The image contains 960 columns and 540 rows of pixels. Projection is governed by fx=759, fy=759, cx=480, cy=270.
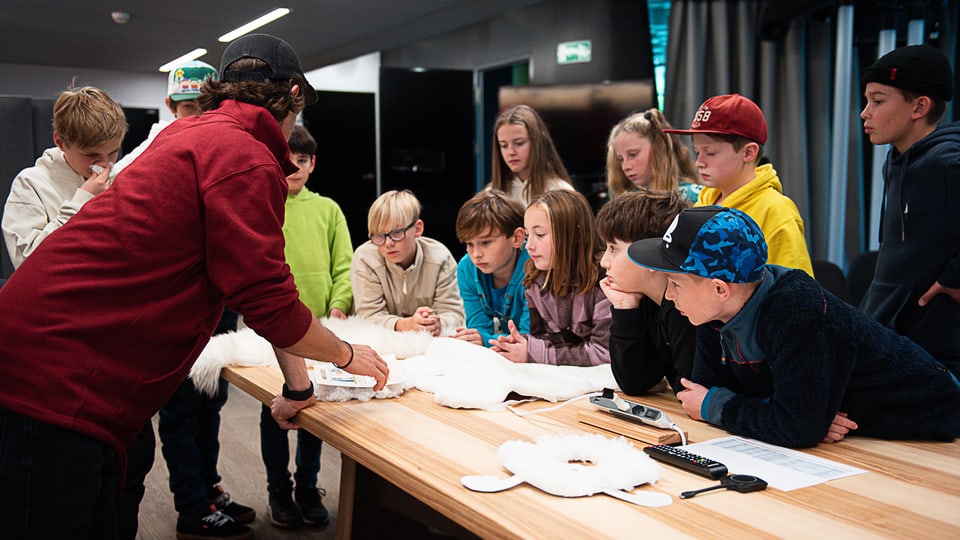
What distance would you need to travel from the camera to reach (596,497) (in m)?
1.13

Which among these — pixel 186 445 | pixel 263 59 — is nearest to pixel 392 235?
pixel 186 445

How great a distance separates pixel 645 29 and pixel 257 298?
201 inches

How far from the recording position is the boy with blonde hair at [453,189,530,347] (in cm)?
242

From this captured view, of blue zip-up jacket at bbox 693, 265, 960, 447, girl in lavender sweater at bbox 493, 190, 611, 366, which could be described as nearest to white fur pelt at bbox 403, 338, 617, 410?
girl in lavender sweater at bbox 493, 190, 611, 366

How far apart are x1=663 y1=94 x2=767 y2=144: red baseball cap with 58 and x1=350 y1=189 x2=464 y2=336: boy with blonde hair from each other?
103 centimetres

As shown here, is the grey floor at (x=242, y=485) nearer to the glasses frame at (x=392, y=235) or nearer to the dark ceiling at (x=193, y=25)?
the glasses frame at (x=392, y=235)

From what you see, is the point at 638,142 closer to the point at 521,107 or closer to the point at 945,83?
the point at 521,107

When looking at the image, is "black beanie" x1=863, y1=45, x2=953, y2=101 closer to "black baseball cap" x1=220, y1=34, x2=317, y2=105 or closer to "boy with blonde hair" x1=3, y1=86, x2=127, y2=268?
"black baseball cap" x1=220, y1=34, x2=317, y2=105

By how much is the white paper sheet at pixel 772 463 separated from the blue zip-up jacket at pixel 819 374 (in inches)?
1.5

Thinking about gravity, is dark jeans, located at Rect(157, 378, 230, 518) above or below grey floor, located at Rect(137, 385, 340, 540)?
above

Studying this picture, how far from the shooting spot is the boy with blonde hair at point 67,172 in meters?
2.40

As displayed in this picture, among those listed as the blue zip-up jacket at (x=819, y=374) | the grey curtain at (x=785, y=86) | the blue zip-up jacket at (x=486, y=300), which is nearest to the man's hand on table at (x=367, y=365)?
the blue zip-up jacket at (x=819, y=374)

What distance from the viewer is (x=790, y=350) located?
1351mm

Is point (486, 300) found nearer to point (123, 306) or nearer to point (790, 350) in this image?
point (790, 350)
